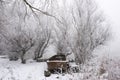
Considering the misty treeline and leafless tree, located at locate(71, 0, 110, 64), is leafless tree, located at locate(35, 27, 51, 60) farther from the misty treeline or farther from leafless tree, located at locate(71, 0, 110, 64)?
leafless tree, located at locate(71, 0, 110, 64)

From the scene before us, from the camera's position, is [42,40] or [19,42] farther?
[42,40]

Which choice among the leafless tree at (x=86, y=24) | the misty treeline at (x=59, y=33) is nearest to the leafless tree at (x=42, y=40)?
the misty treeline at (x=59, y=33)

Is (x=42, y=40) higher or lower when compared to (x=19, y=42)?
higher

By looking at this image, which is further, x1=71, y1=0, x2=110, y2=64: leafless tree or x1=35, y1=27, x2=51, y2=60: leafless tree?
x1=35, y1=27, x2=51, y2=60: leafless tree

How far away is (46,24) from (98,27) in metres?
6.40

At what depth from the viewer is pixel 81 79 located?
5.66 metres

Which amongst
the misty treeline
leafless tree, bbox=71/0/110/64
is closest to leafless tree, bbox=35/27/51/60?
the misty treeline

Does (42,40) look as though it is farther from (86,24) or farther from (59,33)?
(86,24)

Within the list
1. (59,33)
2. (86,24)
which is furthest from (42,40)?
(86,24)

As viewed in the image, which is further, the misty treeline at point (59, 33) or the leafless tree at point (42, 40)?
the leafless tree at point (42, 40)

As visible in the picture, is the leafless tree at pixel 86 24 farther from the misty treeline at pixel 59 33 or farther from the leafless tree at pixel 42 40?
the leafless tree at pixel 42 40

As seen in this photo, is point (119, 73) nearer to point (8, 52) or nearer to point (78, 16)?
point (78, 16)

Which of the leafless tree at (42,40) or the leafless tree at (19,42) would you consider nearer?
the leafless tree at (19,42)

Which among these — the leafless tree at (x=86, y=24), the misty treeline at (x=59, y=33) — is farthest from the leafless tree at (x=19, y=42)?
the leafless tree at (x=86, y=24)
